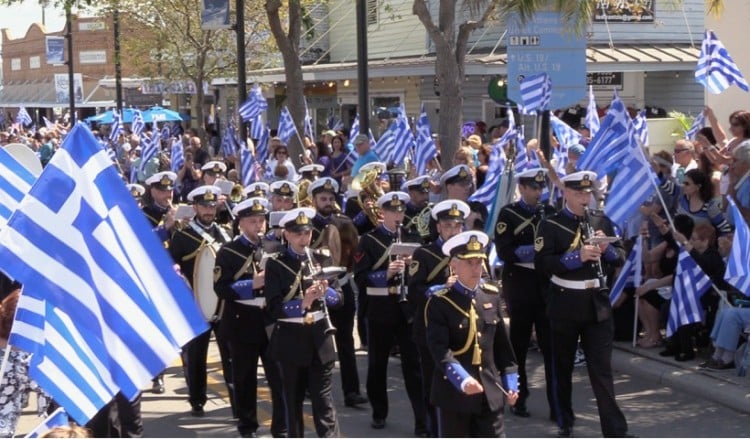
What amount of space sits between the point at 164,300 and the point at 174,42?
2721cm

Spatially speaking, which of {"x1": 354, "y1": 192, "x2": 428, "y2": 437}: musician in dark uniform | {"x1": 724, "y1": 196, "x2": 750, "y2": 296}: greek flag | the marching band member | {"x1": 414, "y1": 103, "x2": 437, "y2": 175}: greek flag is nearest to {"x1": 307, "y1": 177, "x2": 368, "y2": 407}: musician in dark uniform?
{"x1": 354, "y1": 192, "x2": 428, "y2": 437}: musician in dark uniform

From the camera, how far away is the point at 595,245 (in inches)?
315

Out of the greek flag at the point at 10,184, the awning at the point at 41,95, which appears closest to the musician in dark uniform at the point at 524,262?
the greek flag at the point at 10,184

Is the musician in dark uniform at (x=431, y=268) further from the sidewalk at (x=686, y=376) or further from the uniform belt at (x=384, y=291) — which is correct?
the sidewalk at (x=686, y=376)

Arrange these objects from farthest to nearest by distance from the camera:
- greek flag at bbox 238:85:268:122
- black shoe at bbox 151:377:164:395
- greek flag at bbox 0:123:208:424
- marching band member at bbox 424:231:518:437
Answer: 1. greek flag at bbox 238:85:268:122
2. black shoe at bbox 151:377:164:395
3. marching band member at bbox 424:231:518:437
4. greek flag at bbox 0:123:208:424

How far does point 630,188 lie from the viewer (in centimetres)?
1005

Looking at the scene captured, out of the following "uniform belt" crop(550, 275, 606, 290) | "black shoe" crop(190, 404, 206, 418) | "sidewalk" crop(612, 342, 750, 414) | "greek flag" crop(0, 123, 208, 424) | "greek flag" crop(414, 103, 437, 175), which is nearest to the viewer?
"greek flag" crop(0, 123, 208, 424)

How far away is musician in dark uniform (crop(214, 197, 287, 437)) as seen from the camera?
8.59 metres

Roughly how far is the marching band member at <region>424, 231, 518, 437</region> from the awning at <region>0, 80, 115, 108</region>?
45.9 metres

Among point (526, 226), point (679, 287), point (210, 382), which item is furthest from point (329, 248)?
point (679, 287)

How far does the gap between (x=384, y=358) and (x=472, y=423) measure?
2.35 meters

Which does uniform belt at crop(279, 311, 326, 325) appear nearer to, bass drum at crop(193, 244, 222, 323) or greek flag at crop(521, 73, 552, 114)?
bass drum at crop(193, 244, 222, 323)

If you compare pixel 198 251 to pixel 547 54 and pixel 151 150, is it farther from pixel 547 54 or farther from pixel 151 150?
pixel 151 150

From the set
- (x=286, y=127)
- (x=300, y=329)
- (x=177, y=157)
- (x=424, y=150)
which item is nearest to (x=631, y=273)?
(x=300, y=329)
